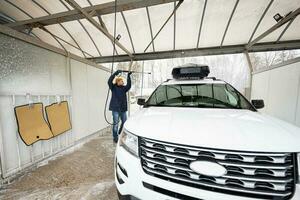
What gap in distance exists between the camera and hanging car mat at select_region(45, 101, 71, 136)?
3129 mm

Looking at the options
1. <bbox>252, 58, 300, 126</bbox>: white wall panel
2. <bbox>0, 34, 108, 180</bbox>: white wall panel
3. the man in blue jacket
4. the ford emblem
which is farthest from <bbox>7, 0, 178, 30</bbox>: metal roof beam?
<bbox>252, 58, 300, 126</bbox>: white wall panel

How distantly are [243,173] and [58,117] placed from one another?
3.35 metres

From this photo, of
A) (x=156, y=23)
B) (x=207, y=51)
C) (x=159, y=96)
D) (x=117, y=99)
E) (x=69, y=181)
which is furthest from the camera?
(x=207, y=51)

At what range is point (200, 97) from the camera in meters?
2.35

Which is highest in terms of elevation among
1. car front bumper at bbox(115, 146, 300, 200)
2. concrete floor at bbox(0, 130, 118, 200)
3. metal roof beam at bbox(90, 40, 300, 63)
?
metal roof beam at bbox(90, 40, 300, 63)

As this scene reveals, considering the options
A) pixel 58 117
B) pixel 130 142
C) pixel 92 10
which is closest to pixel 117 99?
pixel 58 117

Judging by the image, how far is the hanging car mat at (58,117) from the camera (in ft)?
10.3

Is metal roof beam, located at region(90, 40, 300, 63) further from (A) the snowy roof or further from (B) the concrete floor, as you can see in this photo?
(B) the concrete floor

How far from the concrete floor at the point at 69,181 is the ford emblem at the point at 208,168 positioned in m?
1.36

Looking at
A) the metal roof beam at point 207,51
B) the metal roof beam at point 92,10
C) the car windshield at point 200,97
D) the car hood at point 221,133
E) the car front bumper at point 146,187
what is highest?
the metal roof beam at point 92,10

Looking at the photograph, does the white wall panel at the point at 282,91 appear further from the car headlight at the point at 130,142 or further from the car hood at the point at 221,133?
the car headlight at the point at 130,142

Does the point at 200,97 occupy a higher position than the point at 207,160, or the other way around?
the point at 200,97

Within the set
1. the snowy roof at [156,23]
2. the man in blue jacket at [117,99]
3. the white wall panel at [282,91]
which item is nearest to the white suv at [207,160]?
the man in blue jacket at [117,99]

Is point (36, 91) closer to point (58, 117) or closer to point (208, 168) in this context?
point (58, 117)
